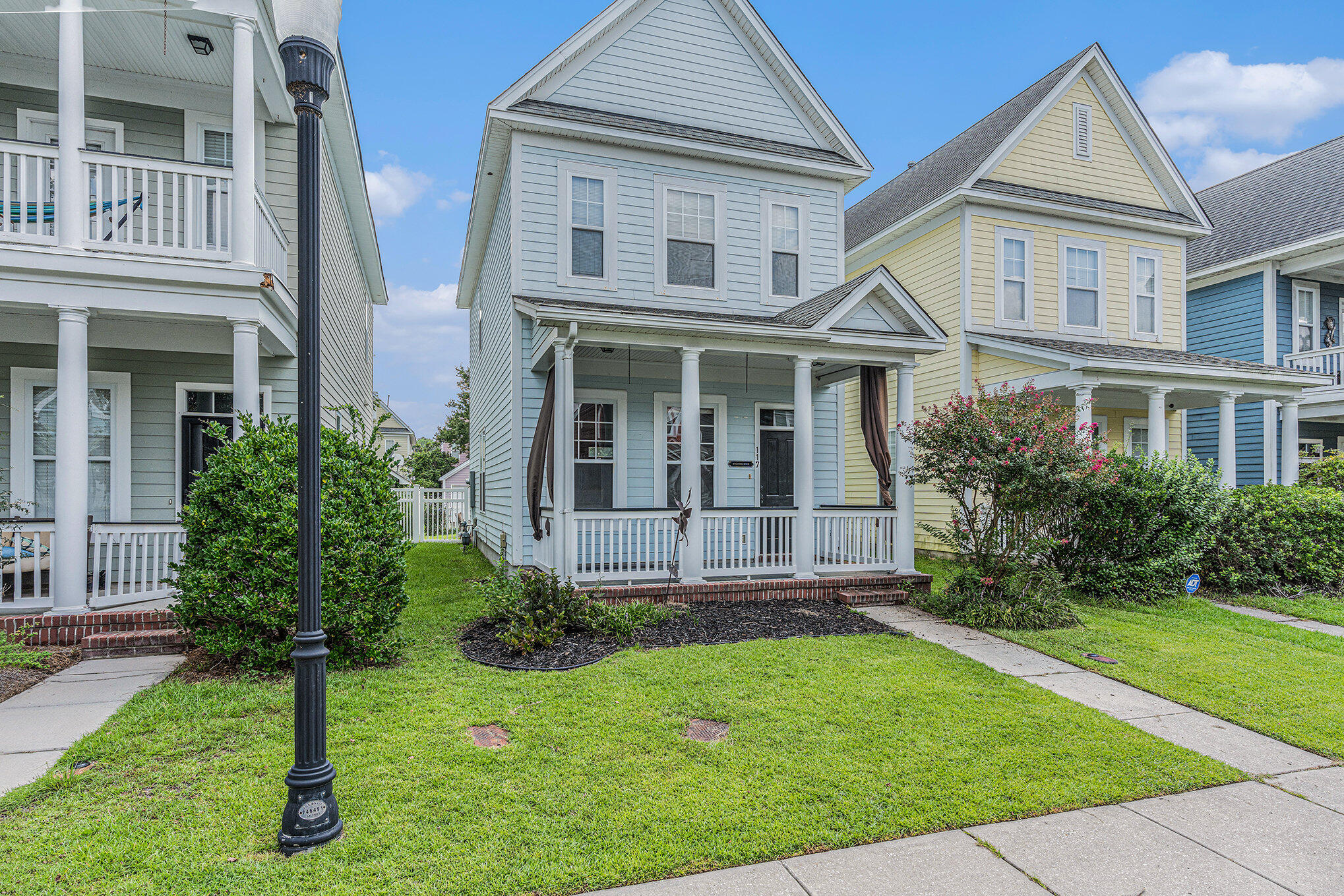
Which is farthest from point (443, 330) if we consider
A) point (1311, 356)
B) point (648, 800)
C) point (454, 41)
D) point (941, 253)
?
point (648, 800)

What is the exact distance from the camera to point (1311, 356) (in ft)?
46.2

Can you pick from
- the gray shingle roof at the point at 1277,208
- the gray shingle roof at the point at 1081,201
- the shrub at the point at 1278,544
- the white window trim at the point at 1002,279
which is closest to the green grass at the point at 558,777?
the shrub at the point at 1278,544

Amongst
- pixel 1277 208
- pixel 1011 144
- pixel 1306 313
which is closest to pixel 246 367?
pixel 1011 144

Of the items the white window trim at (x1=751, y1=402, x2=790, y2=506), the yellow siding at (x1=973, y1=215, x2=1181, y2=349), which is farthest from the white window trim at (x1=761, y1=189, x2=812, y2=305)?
the yellow siding at (x1=973, y1=215, x2=1181, y2=349)

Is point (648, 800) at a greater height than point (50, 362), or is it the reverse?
point (50, 362)

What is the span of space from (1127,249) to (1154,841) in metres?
13.5

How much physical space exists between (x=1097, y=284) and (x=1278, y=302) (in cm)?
511

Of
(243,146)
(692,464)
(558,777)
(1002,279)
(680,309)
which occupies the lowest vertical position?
(558,777)

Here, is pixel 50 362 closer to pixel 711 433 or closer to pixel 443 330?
pixel 711 433

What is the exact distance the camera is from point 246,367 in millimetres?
6930

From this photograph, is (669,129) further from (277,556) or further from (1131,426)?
(1131,426)

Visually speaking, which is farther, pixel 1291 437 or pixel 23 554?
pixel 1291 437

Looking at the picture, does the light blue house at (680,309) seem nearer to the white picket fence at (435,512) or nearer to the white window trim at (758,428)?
the white window trim at (758,428)

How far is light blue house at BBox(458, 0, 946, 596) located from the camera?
8.51 m
